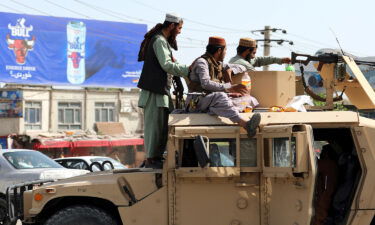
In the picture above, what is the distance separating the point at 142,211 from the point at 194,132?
0.95 metres

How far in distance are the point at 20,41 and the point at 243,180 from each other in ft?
123

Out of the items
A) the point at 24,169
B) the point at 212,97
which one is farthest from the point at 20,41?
the point at 212,97

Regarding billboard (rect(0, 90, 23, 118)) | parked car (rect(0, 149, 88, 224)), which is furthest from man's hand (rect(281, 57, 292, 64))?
billboard (rect(0, 90, 23, 118))

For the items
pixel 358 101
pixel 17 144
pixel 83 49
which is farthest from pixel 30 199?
pixel 83 49

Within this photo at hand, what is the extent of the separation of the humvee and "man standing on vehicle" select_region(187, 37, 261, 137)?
0.11m

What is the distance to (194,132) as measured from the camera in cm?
708

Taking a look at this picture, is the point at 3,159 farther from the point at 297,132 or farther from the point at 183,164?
the point at 297,132

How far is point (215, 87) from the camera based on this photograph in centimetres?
757

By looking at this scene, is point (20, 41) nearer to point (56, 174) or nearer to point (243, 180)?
point (56, 174)

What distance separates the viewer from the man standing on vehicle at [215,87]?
713 cm

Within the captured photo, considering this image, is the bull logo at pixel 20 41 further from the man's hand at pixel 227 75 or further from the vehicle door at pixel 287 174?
the vehicle door at pixel 287 174

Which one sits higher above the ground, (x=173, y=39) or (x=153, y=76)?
(x=173, y=39)

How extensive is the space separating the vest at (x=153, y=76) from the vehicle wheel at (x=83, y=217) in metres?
1.40

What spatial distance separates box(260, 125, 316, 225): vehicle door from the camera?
6.68m
